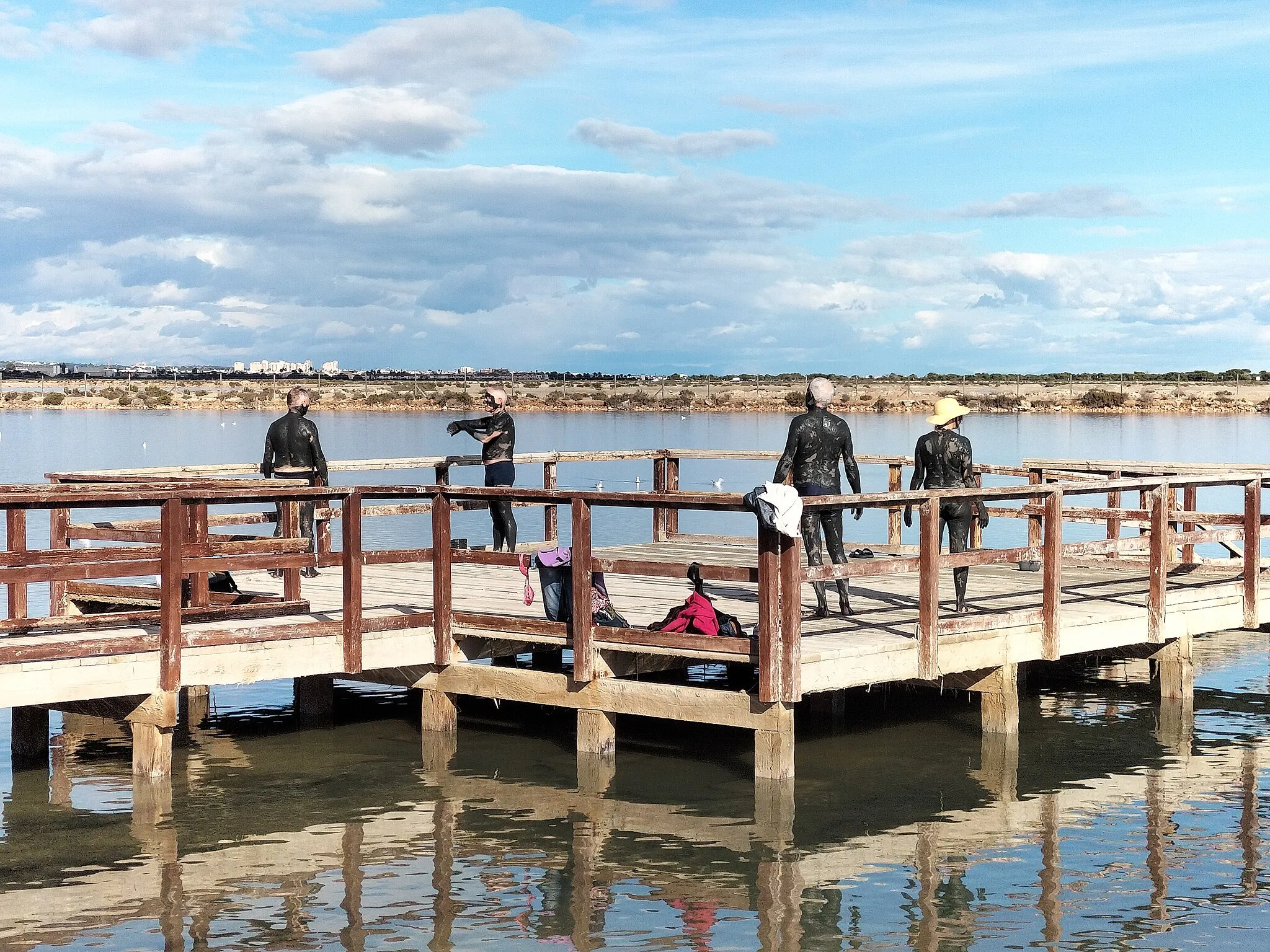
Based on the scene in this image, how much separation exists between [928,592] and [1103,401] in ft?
295

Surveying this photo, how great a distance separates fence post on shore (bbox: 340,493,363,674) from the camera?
12.3m

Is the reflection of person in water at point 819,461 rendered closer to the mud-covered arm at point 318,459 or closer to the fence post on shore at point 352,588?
the fence post on shore at point 352,588

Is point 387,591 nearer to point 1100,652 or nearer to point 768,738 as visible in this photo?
point 768,738

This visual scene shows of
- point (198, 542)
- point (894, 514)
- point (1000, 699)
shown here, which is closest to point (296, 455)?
point (198, 542)

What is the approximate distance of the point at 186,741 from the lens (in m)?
14.0

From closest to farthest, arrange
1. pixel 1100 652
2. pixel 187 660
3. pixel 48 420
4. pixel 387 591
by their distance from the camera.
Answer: pixel 187 660
pixel 387 591
pixel 1100 652
pixel 48 420

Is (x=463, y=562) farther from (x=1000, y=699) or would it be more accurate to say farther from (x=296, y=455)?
(x=1000, y=699)

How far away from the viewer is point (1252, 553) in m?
15.1

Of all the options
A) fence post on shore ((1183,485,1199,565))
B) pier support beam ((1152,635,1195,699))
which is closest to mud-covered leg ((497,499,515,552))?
pier support beam ((1152,635,1195,699))

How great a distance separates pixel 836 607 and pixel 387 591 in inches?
163

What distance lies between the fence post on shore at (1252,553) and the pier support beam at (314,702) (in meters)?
8.48

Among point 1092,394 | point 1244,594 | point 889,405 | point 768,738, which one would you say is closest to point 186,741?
point 768,738

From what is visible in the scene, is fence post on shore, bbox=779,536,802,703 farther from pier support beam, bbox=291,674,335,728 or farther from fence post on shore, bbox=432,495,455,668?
pier support beam, bbox=291,674,335,728

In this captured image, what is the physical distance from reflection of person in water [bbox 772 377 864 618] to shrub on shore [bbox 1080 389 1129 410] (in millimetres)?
87570
